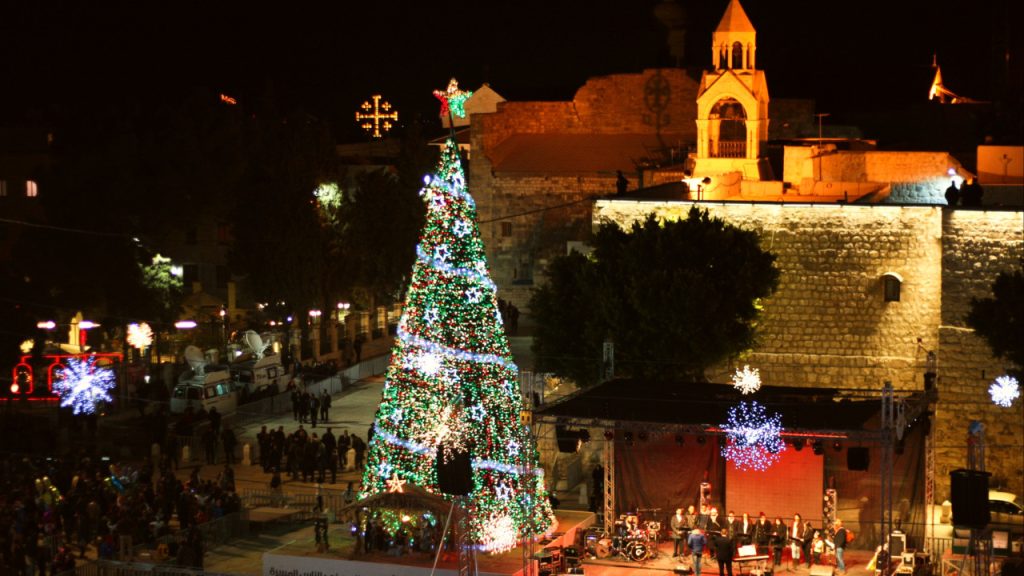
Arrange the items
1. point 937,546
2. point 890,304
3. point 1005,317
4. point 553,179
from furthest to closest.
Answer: point 553,179
point 890,304
point 1005,317
point 937,546

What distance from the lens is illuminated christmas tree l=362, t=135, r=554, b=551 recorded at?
24484 millimetres

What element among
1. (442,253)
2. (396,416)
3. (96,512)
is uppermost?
(442,253)

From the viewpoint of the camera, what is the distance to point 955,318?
106 ft

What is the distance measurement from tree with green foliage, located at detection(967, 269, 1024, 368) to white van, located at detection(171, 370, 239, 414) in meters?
16.2

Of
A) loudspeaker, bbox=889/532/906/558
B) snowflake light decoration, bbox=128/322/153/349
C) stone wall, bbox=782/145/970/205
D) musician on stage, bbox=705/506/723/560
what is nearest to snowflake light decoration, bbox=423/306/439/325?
musician on stage, bbox=705/506/723/560

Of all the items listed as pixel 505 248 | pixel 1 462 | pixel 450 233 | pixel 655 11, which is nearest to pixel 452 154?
pixel 450 233

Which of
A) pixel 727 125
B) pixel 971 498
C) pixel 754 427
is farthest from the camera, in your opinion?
pixel 727 125

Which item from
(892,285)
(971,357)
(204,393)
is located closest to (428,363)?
(204,393)

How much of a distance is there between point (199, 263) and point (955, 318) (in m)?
29.9

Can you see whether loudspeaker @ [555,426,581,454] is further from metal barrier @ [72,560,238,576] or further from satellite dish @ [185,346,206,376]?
satellite dish @ [185,346,206,376]

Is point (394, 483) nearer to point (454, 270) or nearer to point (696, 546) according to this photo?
point (454, 270)

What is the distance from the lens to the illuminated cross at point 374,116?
79812 millimetres

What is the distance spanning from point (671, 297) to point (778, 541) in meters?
7.14

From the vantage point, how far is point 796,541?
26328mm
